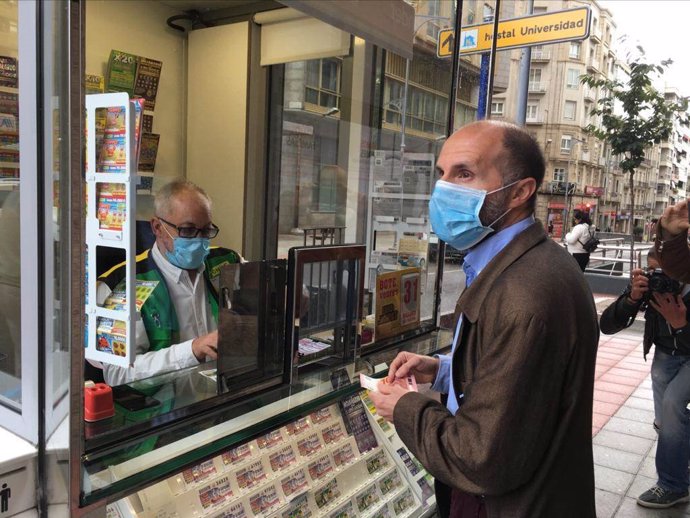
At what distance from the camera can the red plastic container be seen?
119 centimetres

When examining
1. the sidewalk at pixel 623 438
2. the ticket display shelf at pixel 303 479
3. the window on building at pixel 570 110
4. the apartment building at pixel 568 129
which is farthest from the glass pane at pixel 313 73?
the window on building at pixel 570 110

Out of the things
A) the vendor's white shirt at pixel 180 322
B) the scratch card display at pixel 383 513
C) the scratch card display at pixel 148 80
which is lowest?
the scratch card display at pixel 383 513

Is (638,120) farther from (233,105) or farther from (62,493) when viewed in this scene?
(62,493)

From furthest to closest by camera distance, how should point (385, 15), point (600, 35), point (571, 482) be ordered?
1. point (600, 35)
2. point (385, 15)
3. point (571, 482)

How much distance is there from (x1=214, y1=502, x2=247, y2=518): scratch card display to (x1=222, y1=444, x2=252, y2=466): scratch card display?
11 cm

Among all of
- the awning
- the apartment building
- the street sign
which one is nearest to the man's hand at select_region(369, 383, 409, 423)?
the awning

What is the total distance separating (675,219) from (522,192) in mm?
2129

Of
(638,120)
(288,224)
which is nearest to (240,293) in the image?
(288,224)

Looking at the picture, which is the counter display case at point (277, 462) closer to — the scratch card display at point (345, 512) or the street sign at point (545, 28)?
the scratch card display at point (345, 512)

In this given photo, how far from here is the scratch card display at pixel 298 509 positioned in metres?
1.61

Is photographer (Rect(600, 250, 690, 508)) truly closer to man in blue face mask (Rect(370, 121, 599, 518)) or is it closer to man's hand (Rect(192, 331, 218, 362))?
man in blue face mask (Rect(370, 121, 599, 518))

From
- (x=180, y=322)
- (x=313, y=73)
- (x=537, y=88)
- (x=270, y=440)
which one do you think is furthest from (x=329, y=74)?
(x=537, y=88)

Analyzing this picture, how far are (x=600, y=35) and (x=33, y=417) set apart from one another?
34.4 meters

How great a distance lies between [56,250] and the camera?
1076 mm
